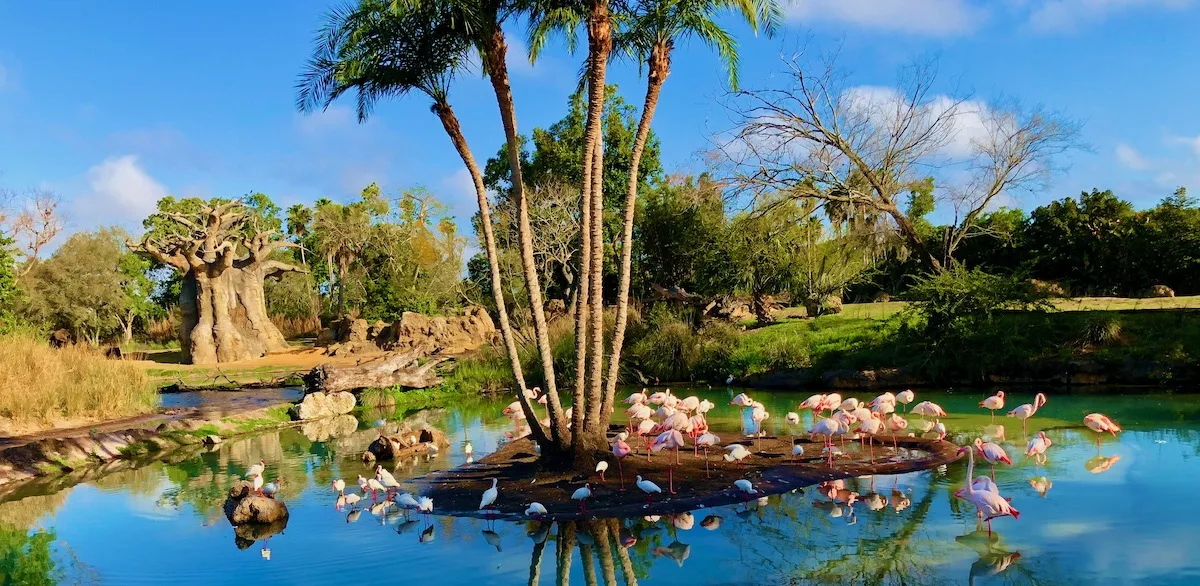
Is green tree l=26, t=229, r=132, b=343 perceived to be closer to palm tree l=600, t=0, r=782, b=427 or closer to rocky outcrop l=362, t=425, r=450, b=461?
rocky outcrop l=362, t=425, r=450, b=461

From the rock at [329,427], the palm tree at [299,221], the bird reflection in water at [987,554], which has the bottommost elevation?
the bird reflection in water at [987,554]

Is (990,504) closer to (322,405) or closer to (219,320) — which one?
(322,405)

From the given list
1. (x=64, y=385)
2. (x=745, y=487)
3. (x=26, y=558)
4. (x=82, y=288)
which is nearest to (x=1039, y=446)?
(x=745, y=487)

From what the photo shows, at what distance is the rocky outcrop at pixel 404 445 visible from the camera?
12820 millimetres

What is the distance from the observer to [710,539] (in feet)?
25.2

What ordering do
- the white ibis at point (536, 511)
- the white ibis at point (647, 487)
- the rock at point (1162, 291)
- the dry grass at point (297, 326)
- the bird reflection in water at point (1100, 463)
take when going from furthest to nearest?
the dry grass at point (297, 326) → the rock at point (1162, 291) → the bird reflection in water at point (1100, 463) → the white ibis at point (647, 487) → the white ibis at point (536, 511)

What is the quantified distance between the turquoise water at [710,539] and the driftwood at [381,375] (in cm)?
845

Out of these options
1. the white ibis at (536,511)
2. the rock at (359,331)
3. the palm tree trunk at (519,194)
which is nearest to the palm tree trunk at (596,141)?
the palm tree trunk at (519,194)

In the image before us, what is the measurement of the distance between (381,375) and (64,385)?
22.9 feet

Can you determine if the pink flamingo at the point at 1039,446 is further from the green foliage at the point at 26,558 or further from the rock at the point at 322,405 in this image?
the rock at the point at 322,405

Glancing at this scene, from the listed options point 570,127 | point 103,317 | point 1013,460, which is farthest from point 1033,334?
point 103,317

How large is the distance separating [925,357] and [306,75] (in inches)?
581

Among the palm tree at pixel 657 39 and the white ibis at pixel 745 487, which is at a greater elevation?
the palm tree at pixel 657 39

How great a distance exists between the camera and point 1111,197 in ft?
97.6
